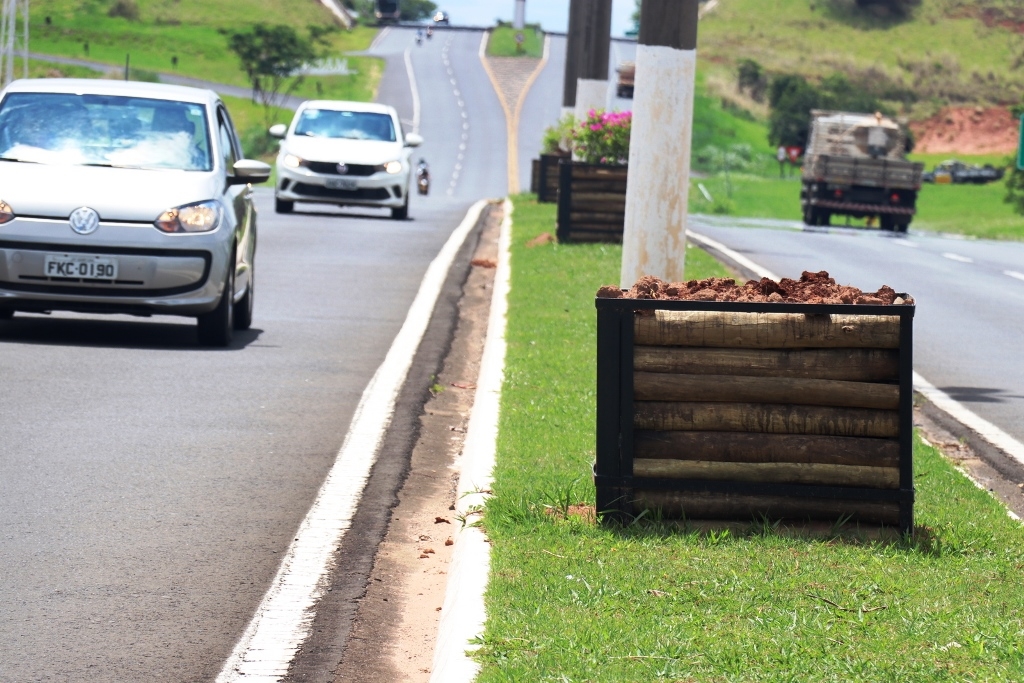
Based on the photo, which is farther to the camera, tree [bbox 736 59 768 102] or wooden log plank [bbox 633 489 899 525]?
tree [bbox 736 59 768 102]

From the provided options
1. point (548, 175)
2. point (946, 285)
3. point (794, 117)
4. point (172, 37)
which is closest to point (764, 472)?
point (946, 285)

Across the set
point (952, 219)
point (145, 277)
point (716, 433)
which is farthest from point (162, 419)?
point (952, 219)

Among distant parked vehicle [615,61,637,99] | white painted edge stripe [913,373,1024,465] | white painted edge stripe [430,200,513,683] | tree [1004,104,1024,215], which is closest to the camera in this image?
white painted edge stripe [430,200,513,683]

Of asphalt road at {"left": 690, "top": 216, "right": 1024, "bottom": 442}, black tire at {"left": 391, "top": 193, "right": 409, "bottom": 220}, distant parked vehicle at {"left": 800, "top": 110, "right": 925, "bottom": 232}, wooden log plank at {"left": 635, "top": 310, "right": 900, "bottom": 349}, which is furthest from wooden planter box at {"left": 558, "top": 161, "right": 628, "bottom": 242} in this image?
distant parked vehicle at {"left": 800, "top": 110, "right": 925, "bottom": 232}

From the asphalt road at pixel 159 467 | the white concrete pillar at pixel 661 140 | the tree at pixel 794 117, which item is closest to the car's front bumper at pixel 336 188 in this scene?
the asphalt road at pixel 159 467

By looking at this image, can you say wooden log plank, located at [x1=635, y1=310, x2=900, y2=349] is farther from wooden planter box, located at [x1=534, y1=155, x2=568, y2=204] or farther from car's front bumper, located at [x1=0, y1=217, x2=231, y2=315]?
wooden planter box, located at [x1=534, y1=155, x2=568, y2=204]

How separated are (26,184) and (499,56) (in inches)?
4176

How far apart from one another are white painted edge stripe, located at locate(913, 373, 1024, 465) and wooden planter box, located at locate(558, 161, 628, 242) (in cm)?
951

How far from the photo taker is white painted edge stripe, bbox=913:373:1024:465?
9.03 metres

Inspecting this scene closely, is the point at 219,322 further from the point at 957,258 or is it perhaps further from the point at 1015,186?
the point at 1015,186

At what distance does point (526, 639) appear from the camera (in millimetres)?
4695

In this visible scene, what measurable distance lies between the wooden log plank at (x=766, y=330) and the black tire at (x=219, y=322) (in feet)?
19.3

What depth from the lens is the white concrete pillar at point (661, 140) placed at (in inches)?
403

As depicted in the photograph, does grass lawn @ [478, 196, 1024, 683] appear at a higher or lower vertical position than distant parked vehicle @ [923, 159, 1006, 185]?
higher
